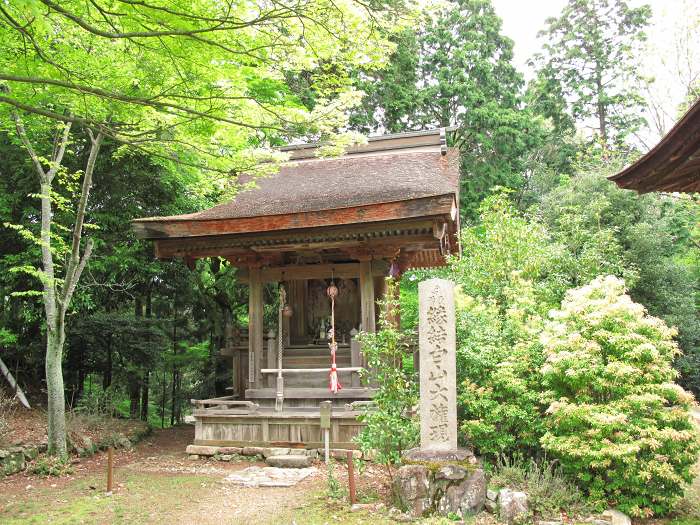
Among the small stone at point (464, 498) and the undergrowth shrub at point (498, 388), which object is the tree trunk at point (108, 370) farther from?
the small stone at point (464, 498)

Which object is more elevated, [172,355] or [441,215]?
[441,215]

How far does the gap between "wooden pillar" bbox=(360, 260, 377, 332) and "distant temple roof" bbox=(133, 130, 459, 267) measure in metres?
0.33

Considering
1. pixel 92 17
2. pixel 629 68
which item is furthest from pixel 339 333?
pixel 629 68

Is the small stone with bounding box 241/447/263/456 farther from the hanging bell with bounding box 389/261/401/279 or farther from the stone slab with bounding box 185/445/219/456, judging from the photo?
the hanging bell with bounding box 389/261/401/279

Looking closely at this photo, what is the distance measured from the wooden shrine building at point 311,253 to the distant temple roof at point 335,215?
0.02 metres

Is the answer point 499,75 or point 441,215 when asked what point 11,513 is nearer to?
point 441,215

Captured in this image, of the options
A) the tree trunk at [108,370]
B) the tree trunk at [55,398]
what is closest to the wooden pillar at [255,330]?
the tree trunk at [55,398]

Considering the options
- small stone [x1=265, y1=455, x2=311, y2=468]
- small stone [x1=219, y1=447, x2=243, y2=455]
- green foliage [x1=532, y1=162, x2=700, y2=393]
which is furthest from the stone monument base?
green foliage [x1=532, y1=162, x2=700, y2=393]

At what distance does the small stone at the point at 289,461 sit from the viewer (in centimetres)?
870

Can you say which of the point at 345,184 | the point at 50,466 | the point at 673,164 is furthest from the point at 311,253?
the point at 673,164

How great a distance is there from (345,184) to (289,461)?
19.0 feet

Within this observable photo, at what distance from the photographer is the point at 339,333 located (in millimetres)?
12125

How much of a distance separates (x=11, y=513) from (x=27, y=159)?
755 centimetres

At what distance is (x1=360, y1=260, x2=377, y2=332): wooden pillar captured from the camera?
34.0ft
